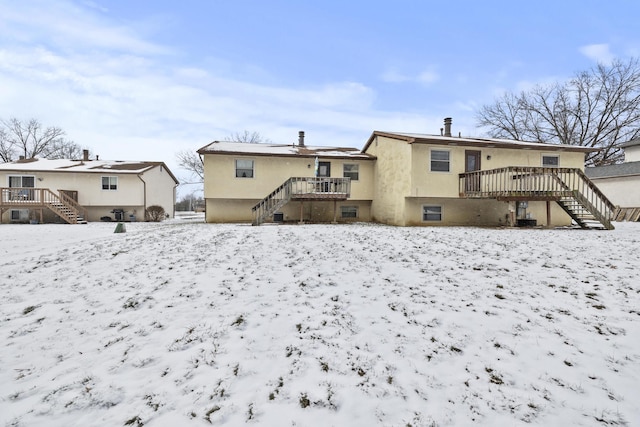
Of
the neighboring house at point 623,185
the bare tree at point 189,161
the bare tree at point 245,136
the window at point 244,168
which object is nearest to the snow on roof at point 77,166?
the window at point 244,168

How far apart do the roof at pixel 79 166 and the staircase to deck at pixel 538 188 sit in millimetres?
22270

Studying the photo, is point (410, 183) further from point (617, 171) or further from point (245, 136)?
point (245, 136)

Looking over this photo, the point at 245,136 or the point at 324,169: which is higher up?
the point at 245,136

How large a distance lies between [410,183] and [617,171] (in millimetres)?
19309

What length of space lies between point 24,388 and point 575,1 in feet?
68.5

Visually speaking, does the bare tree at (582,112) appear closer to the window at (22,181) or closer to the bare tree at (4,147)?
the window at (22,181)

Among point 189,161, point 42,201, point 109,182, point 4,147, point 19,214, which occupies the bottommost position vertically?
point 19,214

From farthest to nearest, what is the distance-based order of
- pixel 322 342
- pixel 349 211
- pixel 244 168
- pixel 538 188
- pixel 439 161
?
pixel 349 211 < pixel 244 168 < pixel 439 161 < pixel 538 188 < pixel 322 342

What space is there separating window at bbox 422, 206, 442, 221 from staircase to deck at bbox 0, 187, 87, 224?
21.3 m

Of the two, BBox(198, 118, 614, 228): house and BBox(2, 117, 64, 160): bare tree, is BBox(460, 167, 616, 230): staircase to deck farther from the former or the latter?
BBox(2, 117, 64, 160): bare tree

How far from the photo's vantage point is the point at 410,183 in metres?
14.6

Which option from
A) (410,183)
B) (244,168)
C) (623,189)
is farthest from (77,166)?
(623,189)

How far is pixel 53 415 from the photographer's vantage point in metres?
2.35

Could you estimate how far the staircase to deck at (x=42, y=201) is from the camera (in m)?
18.4
